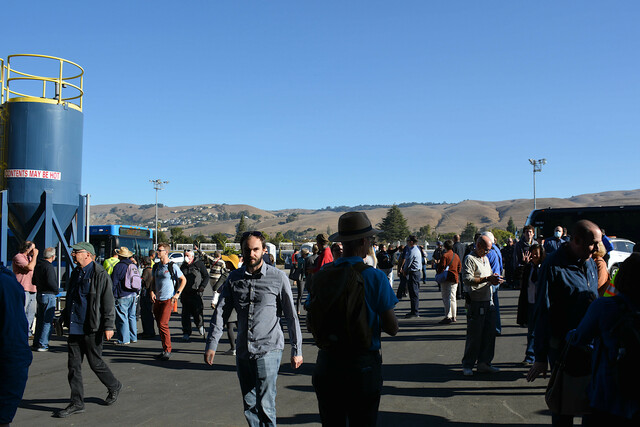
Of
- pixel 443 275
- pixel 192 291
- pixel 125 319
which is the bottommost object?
pixel 125 319

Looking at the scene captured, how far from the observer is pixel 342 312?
10.6 feet

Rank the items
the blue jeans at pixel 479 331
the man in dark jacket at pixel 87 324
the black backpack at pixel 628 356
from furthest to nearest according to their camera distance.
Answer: the blue jeans at pixel 479 331
the man in dark jacket at pixel 87 324
the black backpack at pixel 628 356

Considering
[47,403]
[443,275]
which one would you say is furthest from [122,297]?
[443,275]

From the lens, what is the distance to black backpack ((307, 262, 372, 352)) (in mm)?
3213

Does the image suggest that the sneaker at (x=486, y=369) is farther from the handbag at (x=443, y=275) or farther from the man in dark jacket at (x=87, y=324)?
the man in dark jacket at (x=87, y=324)

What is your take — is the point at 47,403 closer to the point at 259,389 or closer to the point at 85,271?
the point at 85,271

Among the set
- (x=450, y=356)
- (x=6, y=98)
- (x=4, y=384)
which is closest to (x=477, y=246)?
(x=450, y=356)

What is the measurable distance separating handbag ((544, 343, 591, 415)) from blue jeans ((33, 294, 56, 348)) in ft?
30.1

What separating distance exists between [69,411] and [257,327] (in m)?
3.06

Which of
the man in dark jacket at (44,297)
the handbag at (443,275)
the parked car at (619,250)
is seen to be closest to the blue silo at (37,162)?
the man in dark jacket at (44,297)

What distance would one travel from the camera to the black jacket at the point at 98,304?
20.0 ft

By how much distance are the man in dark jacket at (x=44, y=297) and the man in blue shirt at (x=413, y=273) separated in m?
8.14

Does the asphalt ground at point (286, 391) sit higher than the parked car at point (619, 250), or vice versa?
the parked car at point (619, 250)

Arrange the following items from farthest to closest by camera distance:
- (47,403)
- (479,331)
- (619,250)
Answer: (619,250) < (479,331) < (47,403)
